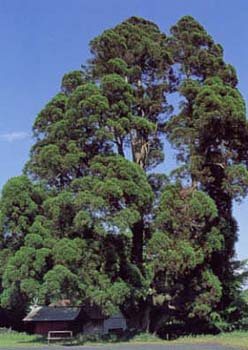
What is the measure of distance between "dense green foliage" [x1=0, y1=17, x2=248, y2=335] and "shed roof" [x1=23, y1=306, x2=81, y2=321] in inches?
555

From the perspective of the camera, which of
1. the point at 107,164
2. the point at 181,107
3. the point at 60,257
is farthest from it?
the point at 181,107

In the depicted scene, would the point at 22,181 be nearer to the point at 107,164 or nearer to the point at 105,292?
the point at 107,164

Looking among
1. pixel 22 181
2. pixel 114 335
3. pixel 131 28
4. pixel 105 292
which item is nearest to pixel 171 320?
pixel 114 335

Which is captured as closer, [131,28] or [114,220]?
[114,220]

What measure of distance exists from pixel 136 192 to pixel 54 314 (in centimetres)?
2307

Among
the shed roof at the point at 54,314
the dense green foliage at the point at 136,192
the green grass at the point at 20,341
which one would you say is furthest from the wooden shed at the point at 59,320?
the dense green foliage at the point at 136,192

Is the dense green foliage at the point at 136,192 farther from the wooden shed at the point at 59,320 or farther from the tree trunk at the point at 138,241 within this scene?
the wooden shed at the point at 59,320

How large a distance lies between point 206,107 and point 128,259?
397 inches

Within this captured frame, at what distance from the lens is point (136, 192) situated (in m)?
29.5

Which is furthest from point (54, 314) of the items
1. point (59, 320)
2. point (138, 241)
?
point (138, 241)

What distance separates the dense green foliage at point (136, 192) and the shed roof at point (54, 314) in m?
14.1

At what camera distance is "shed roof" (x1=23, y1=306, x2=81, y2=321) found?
153ft

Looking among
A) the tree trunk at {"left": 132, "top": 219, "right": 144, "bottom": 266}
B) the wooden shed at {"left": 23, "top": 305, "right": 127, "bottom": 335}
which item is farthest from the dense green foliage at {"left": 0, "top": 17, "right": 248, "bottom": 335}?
the wooden shed at {"left": 23, "top": 305, "right": 127, "bottom": 335}

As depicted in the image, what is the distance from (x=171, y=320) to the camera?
116 feet
